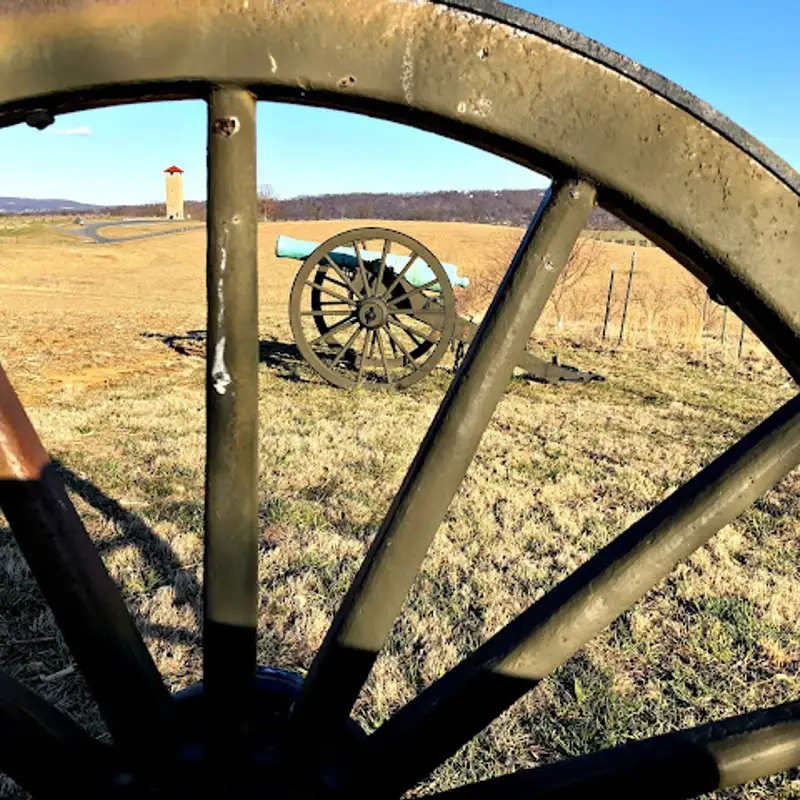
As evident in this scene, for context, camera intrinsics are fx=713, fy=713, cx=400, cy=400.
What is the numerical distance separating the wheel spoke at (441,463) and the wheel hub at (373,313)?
22.1ft

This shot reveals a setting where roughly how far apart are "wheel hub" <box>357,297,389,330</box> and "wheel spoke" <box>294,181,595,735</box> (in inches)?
266

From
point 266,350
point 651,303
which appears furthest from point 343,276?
point 651,303

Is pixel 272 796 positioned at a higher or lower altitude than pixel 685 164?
lower

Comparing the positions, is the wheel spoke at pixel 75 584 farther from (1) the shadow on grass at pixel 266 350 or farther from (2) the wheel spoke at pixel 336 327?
(1) the shadow on grass at pixel 266 350

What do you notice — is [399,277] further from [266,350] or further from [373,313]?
[266,350]

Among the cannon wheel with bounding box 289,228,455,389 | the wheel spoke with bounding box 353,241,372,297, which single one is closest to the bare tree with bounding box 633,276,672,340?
the cannon wheel with bounding box 289,228,455,389

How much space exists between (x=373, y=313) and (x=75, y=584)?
6.88 m

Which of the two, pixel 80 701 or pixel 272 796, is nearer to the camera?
pixel 272 796

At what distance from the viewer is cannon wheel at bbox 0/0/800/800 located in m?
0.69

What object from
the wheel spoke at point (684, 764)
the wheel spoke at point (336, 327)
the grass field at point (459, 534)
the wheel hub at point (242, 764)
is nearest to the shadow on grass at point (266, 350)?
the grass field at point (459, 534)

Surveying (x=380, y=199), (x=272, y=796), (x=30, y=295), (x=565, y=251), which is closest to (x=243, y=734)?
(x=272, y=796)

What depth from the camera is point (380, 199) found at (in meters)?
77.8

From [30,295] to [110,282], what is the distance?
23.7ft

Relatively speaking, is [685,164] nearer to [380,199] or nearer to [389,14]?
[389,14]
